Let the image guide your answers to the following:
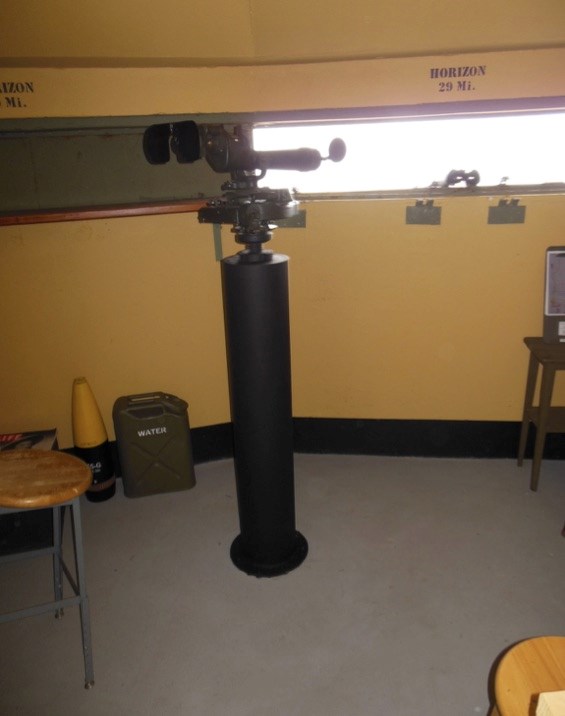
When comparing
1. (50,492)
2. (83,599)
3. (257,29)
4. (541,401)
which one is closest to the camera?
(50,492)

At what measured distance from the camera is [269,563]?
92.2 inches

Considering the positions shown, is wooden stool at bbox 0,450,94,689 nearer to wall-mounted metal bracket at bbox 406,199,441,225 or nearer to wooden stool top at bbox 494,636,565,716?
wooden stool top at bbox 494,636,565,716

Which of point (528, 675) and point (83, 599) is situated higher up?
point (528, 675)

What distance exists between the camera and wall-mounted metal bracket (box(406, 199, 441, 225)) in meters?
2.74

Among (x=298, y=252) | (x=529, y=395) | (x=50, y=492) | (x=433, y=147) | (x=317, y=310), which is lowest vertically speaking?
(x=529, y=395)

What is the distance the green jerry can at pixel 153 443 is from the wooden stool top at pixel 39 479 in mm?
891

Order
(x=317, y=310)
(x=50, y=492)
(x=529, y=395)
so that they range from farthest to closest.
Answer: (x=317, y=310) < (x=529, y=395) < (x=50, y=492)

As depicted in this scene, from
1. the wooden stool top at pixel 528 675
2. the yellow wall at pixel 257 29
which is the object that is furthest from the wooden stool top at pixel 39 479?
the yellow wall at pixel 257 29

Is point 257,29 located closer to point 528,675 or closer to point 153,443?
point 153,443

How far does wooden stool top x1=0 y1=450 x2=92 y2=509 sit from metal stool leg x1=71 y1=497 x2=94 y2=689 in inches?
2.8

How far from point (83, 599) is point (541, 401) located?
7.22 ft

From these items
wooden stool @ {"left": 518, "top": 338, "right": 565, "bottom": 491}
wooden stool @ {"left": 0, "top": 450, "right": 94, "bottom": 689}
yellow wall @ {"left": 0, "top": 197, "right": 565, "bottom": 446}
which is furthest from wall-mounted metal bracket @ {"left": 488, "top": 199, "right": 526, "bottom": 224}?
wooden stool @ {"left": 0, "top": 450, "right": 94, "bottom": 689}

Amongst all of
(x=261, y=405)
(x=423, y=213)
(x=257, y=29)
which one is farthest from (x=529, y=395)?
(x=257, y=29)

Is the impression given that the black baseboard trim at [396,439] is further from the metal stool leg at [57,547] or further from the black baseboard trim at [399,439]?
the metal stool leg at [57,547]
